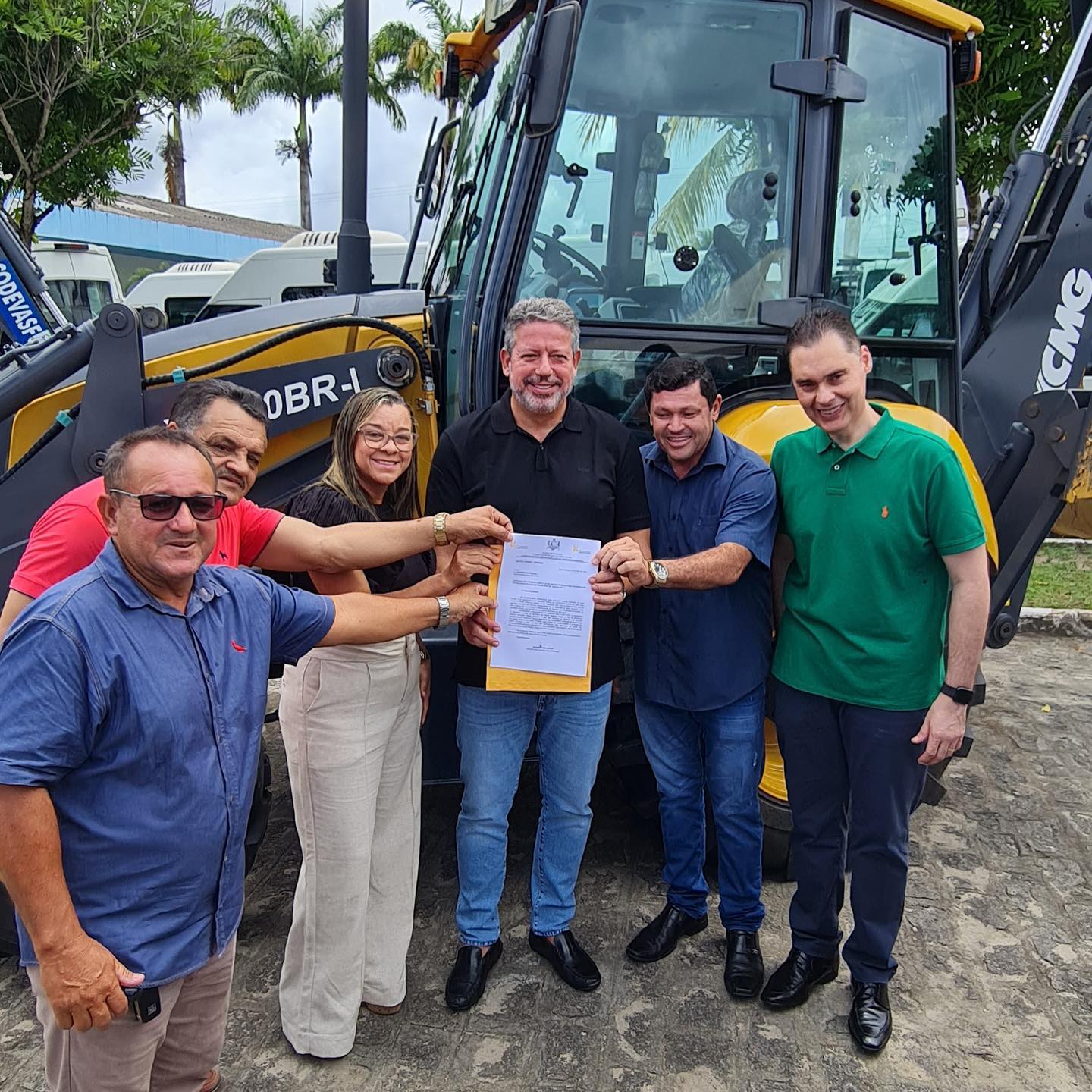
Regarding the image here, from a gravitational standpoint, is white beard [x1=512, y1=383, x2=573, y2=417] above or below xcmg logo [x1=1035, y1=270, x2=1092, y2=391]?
below

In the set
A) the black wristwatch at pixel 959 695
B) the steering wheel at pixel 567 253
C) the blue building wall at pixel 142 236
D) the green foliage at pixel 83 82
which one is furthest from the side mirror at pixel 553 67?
the blue building wall at pixel 142 236

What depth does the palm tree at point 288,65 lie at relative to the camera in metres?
27.6

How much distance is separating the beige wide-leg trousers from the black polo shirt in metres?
0.29

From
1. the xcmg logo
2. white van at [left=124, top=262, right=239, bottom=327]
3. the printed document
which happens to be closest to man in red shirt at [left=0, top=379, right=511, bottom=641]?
the printed document

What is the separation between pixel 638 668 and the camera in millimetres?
2879

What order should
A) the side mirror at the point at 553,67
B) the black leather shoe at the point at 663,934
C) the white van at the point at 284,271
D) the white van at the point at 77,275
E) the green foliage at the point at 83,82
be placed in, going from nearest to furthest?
the side mirror at the point at 553,67, the black leather shoe at the point at 663,934, the green foliage at the point at 83,82, the white van at the point at 284,271, the white van at the point at 77,275

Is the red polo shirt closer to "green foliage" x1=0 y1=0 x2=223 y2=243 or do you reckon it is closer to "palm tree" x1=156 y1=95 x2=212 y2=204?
"green foliage" x1=0 y1=0 x2=223 y2=243

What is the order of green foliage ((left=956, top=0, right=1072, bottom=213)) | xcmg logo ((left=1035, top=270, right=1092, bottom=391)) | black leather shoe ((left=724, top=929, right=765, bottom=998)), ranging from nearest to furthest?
black leather shoe ((left=724, top=929, right=765, bottom=998)) → xcmg logo ((left=1035, top=270, right=1092, bottom=391)) → green foliage ((left=956, top=0, right=1072, bottom=213))

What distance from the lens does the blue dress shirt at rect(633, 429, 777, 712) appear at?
8.72 feet

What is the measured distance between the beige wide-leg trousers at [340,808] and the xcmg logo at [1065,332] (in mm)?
2903

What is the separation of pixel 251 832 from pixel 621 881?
50.9 inches

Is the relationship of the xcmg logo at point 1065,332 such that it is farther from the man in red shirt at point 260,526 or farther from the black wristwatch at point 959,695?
the man in red shirt at point 260,526

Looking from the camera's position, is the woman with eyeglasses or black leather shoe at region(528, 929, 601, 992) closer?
the woman with eyeglasses

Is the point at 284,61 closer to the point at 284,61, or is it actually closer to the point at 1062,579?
the point at 284,61
